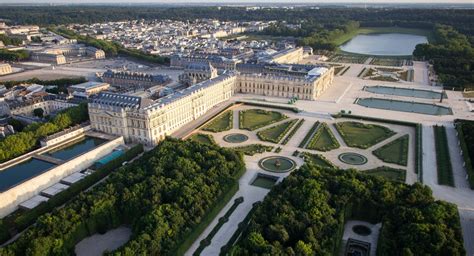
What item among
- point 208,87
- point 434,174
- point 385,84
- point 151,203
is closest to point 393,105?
point 385,84

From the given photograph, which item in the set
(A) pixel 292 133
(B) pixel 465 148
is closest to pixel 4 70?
(A) pixel 292 133

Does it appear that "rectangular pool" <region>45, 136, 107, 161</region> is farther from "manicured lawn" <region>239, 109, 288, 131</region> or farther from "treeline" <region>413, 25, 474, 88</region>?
"treeline" <region>413, 25, 474, 88</region>

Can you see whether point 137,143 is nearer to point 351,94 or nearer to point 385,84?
point 351,94

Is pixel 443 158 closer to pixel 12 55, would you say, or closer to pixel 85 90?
pixel 85 90

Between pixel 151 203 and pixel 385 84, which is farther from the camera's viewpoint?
pixel 385 84

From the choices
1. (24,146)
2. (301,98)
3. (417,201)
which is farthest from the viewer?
(301,98)
